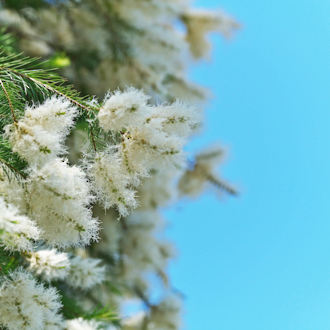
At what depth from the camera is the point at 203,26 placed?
13.0ft

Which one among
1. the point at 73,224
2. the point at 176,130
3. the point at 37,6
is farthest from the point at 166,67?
the point at 73,224

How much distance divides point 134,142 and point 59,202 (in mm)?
229

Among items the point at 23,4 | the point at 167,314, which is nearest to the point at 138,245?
the point at 167,314

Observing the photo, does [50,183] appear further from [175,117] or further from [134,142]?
[175,117]

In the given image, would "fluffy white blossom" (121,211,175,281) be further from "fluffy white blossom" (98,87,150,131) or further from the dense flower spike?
"fluffy white blossom" (98,87,150,131)

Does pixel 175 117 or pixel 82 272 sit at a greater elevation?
pixel 175 117

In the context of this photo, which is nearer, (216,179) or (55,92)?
(55,92)

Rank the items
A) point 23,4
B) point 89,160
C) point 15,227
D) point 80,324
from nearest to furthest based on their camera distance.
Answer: point 15,227 → point 89,160 → point 80,324 → point 23,4

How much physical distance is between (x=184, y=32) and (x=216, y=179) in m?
2.03

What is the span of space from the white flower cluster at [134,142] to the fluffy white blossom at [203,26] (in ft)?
11.3

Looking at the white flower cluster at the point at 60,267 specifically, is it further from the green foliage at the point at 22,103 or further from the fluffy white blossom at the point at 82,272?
the green foliage at the point at 22,103

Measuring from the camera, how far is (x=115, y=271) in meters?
2.90

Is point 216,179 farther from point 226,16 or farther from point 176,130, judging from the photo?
point 176,130

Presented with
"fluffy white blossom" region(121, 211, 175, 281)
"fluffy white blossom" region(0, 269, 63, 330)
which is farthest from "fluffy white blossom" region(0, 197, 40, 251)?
"fluffy white blossom" region(121, 211, 175, 281)
